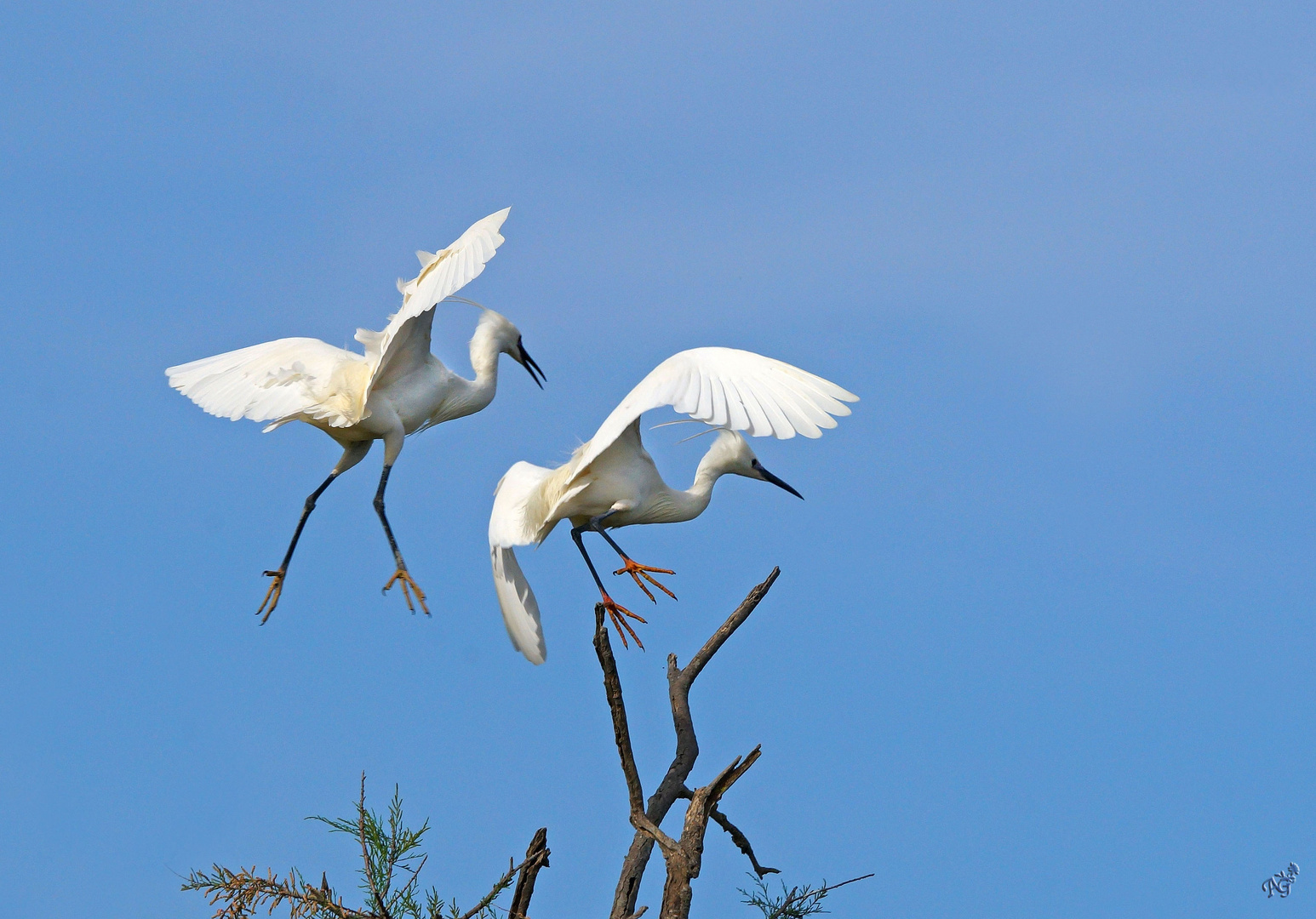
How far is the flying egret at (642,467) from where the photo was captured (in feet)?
21.1

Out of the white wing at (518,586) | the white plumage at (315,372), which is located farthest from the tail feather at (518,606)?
the white plumage at (315,372)

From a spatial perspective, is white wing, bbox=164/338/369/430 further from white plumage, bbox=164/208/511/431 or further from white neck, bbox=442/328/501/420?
white neck, bbox=442/328/501/420

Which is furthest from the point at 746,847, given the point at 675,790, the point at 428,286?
the point at 428,286

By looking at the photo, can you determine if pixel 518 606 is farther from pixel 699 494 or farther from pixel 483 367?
pixel 483 367

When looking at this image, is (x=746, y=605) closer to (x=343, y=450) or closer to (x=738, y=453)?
(x=738, y=453)

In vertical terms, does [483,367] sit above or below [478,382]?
above

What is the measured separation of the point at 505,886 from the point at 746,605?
1816 mm

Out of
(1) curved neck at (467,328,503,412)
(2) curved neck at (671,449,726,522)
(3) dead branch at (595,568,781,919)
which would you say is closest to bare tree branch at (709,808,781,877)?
(3) dead branch at (595,568,781,919)

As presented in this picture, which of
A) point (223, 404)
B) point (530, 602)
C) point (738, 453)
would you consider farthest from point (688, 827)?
point (223, 404)

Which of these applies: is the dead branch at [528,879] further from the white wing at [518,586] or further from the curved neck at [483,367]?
the curved neck at [483,367]

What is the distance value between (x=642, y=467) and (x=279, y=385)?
2.26 m

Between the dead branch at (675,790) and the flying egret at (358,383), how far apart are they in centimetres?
210

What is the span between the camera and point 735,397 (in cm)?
656

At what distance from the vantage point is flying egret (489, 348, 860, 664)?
645 cm
